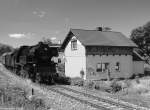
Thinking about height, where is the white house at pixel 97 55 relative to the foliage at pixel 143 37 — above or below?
below

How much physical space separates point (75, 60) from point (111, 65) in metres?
4.40

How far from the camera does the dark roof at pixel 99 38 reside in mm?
22906

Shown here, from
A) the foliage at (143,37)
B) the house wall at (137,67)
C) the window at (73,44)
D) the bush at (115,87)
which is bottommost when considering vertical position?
the bush at (115,87)

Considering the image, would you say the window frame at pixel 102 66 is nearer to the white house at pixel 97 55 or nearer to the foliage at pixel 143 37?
the white house at pixel 97 55

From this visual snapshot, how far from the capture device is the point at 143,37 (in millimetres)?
40438

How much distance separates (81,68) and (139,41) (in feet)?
75.8

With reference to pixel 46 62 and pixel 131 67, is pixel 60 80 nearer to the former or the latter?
pixel 46 62

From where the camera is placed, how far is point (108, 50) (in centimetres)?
2328

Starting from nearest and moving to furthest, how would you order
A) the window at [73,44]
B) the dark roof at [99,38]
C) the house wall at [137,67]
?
the dark roof at [99,38], the window at [73,44], the house wall at [137,67]


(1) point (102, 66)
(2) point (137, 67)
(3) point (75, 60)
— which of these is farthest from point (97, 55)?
(2) point (137, 67)

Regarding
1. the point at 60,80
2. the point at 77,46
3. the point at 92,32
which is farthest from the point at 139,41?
the point at 60,80

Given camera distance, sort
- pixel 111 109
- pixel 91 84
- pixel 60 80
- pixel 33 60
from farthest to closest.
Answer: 1. pixel 60 80
2. pixel 33 60
3. pixel 91 84
4. pixel 111 109

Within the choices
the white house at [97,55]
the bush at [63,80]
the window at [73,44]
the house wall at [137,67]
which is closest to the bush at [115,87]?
the bush at [63,80]

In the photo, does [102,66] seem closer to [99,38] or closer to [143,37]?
[99,38]
